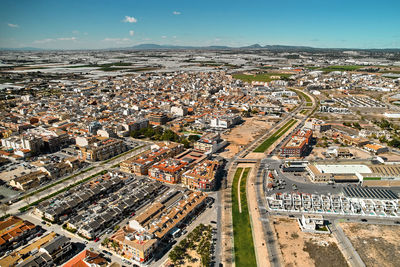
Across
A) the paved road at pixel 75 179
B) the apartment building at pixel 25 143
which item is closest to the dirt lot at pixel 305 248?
the paved road at pixel 75 179

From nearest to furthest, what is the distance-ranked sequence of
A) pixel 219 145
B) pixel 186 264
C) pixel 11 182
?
pixel 186 264
pixel 11 182
pixel 219 145

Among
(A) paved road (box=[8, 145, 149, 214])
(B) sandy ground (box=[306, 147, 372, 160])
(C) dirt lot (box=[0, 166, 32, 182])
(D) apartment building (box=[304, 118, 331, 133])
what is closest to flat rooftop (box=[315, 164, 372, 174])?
(B) sandy ground (box=[306, 147, 372, 160])

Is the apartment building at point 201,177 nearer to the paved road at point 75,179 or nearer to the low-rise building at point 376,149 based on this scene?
the paved road at point 75,179

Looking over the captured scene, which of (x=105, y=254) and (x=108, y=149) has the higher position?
(x=108, y=149)

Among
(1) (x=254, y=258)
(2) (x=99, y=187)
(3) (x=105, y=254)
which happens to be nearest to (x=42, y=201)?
(2) (x=99, y=187)

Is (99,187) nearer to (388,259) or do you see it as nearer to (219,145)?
(219,145)

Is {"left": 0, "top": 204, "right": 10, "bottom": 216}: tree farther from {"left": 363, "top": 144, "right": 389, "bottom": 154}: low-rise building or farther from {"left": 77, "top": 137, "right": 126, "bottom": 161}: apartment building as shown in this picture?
{"left": 363, "top": 144, "right": 389, "bottom": 154}: low-rise building
